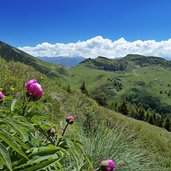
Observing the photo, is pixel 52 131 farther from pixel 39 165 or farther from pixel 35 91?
pixel 39 165

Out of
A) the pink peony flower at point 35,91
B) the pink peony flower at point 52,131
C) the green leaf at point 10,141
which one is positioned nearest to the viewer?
the green leaf at point 10,141

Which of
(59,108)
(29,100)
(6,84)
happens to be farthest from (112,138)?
(59,108)

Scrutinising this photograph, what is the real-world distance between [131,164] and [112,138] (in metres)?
0.61

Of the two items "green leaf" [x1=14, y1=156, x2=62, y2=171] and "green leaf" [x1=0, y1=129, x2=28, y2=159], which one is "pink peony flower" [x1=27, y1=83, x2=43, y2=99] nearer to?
"green leaf" [x1=14, y1=156, x2=62, y2=171]

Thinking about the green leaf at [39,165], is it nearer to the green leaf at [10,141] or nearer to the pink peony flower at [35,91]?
the green leaf at [10,141]

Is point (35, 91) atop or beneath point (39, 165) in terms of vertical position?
atop

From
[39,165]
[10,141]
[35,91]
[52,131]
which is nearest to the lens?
[10,141]

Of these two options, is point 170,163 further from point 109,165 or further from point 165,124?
point 165,124

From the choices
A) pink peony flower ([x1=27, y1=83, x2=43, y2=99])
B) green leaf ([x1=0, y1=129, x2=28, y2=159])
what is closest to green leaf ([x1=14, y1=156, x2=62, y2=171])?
green leaf ([x1=0, y1=129, x2=28, y2=159])

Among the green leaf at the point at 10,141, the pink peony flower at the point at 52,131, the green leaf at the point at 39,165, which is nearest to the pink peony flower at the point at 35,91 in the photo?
the pink peony flower at the point at 52,131

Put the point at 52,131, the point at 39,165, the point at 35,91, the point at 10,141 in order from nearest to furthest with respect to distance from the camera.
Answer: the point at 10,141 → the point at 39,165 → the point at 35,91 → the point at 52,131

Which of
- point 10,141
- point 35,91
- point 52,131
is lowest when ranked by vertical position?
point 52,131

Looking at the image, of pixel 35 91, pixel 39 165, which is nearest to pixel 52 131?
pixel 35 91

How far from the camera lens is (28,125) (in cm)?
221
